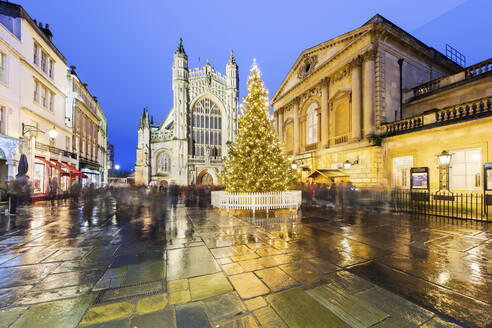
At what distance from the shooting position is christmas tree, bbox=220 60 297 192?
34.0 ft

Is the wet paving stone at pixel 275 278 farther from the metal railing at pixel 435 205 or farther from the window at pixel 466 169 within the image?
the window at pixel 466 169

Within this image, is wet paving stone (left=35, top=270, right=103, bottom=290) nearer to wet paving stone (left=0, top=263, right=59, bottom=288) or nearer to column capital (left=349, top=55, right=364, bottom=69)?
wet paving stone (left=0, top=263, right=59, bottom=288)

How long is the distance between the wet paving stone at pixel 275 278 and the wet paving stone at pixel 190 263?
2.72 feet

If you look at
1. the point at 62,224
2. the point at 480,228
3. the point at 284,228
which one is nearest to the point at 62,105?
the point at 62,224

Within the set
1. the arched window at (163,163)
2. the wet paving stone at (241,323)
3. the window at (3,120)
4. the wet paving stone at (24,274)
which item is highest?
the window at (3,120)

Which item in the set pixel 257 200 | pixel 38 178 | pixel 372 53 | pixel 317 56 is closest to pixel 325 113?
pixel 372 53


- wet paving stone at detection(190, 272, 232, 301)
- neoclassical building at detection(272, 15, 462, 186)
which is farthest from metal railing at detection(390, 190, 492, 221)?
wet paving stone at detection(190, 272, 232, 301)

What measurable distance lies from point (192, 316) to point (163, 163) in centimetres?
3917

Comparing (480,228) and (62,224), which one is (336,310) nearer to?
(480,228)

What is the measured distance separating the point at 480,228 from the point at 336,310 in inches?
302

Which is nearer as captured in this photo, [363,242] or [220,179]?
[363,242]

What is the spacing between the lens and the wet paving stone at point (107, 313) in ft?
7.78

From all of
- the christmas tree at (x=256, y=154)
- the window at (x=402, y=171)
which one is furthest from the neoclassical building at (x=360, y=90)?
the christmas tree at (x=256, y=154)

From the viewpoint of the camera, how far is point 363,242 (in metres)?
5.27
